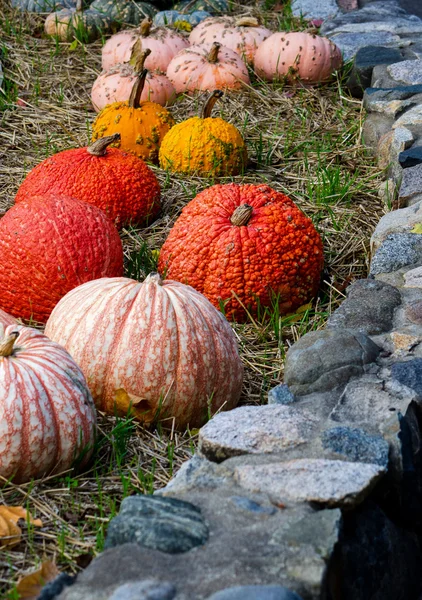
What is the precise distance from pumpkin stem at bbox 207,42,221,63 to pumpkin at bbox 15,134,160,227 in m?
1.71

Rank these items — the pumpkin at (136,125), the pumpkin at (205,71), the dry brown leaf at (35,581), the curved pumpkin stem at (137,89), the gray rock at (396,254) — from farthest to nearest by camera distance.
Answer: the pumpkin at (205,71), the pumpkin at (136,125), the curved pumpkin stem at (137,89), the gray rock at (396,254), the dry brown leaf at (35,581)

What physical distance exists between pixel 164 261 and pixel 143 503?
1.97 m

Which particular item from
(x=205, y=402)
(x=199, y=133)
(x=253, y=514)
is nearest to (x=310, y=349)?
(x=205, y=402)

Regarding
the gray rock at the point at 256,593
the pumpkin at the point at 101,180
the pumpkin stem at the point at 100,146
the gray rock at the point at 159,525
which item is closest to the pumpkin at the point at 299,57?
the pumpkin at the point at 101,180

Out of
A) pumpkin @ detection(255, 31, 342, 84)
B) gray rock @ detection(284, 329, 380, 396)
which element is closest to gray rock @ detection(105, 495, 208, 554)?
gray rock @ detection(284, 329, 380, 396)

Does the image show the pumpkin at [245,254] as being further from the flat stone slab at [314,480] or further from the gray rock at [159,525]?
the gray rock at [159,525]

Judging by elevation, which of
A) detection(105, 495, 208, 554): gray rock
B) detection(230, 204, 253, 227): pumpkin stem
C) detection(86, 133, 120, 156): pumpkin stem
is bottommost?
detection(105, 495, 208, 554): gray rock

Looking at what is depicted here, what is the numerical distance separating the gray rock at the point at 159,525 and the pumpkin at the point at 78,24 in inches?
237

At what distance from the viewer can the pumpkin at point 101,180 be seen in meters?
4.47

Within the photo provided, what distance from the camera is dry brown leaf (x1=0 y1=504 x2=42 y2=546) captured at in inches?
97.9

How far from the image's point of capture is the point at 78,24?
7.59 metres

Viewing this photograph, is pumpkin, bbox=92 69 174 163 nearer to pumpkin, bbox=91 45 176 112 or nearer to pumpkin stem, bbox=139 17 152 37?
pumpkin, bbox=91 45 176 112

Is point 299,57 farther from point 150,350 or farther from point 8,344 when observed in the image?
point 8,344

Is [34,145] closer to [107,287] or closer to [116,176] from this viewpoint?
[116,176]
